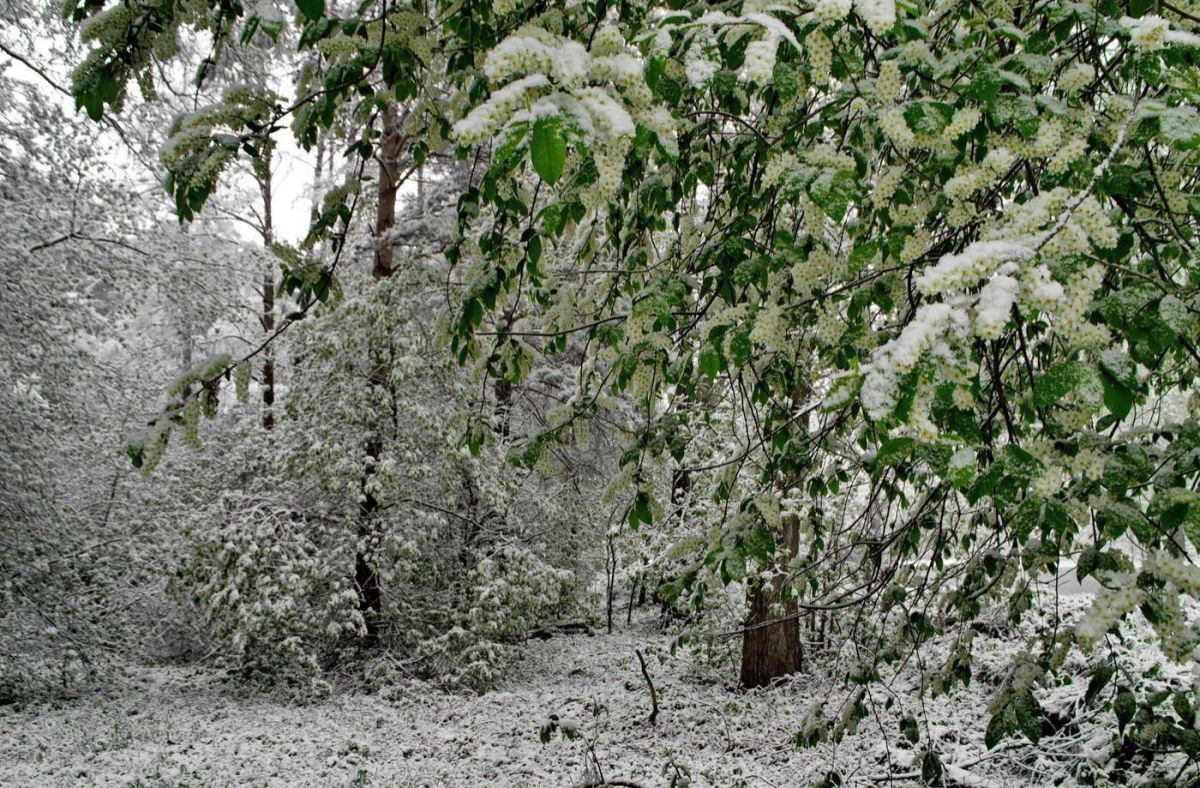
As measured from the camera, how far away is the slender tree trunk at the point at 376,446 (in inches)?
284

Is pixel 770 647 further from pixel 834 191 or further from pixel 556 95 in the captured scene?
pixel 556 95

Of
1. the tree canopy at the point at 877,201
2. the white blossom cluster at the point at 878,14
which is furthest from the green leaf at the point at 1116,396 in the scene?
the white blossom cluster at the point at 878,14

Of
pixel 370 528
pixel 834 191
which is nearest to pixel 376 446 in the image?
pixel 370 528

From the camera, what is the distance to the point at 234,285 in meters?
7.52

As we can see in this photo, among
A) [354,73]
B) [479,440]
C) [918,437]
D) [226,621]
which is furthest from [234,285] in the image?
[918,437]

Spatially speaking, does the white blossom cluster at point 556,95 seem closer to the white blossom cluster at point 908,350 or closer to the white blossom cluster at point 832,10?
the white blossom cluster at point 832,10

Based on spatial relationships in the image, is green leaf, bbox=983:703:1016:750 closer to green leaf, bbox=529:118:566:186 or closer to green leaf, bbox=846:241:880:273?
green leaf, bbox=846:241:880:273

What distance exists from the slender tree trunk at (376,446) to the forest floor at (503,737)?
0.94 meters

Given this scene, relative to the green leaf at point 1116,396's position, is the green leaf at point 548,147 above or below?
above

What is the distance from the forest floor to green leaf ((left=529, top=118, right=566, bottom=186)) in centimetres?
358

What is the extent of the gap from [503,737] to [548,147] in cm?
579

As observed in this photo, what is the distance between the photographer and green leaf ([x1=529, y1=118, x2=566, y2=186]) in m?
0.84

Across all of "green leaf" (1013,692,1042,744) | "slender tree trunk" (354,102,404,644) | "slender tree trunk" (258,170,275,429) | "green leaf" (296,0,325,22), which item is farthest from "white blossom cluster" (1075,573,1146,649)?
"slender tree trunk" (258,170,275,429)

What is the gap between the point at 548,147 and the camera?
842 mm
